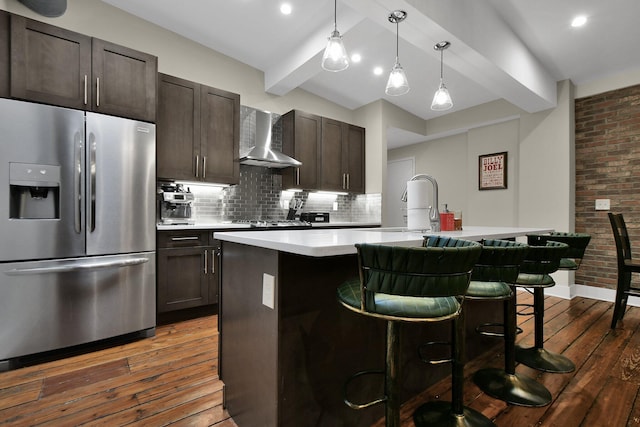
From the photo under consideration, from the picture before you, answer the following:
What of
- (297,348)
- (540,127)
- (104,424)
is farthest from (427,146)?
(104,424)

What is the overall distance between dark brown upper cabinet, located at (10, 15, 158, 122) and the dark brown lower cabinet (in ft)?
3.73

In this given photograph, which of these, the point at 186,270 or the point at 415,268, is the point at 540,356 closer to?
the point at 415,268

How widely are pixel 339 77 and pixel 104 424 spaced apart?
4288 millimetres

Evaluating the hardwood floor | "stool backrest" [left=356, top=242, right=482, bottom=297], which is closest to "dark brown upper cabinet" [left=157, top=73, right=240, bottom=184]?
the hardwood floor

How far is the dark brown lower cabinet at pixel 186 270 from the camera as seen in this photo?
2.76 meters

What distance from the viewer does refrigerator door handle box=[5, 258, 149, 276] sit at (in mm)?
2012

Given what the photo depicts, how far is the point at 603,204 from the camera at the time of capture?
377 cm

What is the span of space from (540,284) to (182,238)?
2.86 meters

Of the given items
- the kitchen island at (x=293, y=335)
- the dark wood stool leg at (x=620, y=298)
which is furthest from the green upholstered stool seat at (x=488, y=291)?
the dark wood stool leg at (x=620, y=298)

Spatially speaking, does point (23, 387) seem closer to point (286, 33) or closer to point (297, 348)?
point (297, 348)

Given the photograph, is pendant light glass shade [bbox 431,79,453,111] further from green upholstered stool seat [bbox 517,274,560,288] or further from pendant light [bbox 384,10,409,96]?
green upholstered stool seat [bbox 517,274,560,288]

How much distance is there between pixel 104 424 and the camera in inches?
57.4

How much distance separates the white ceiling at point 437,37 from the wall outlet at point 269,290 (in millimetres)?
2079

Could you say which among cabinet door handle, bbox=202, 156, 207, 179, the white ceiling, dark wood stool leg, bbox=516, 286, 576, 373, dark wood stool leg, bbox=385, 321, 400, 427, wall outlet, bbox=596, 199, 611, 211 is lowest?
dark wood stool leg, bbox=516, 286, 576, 373
